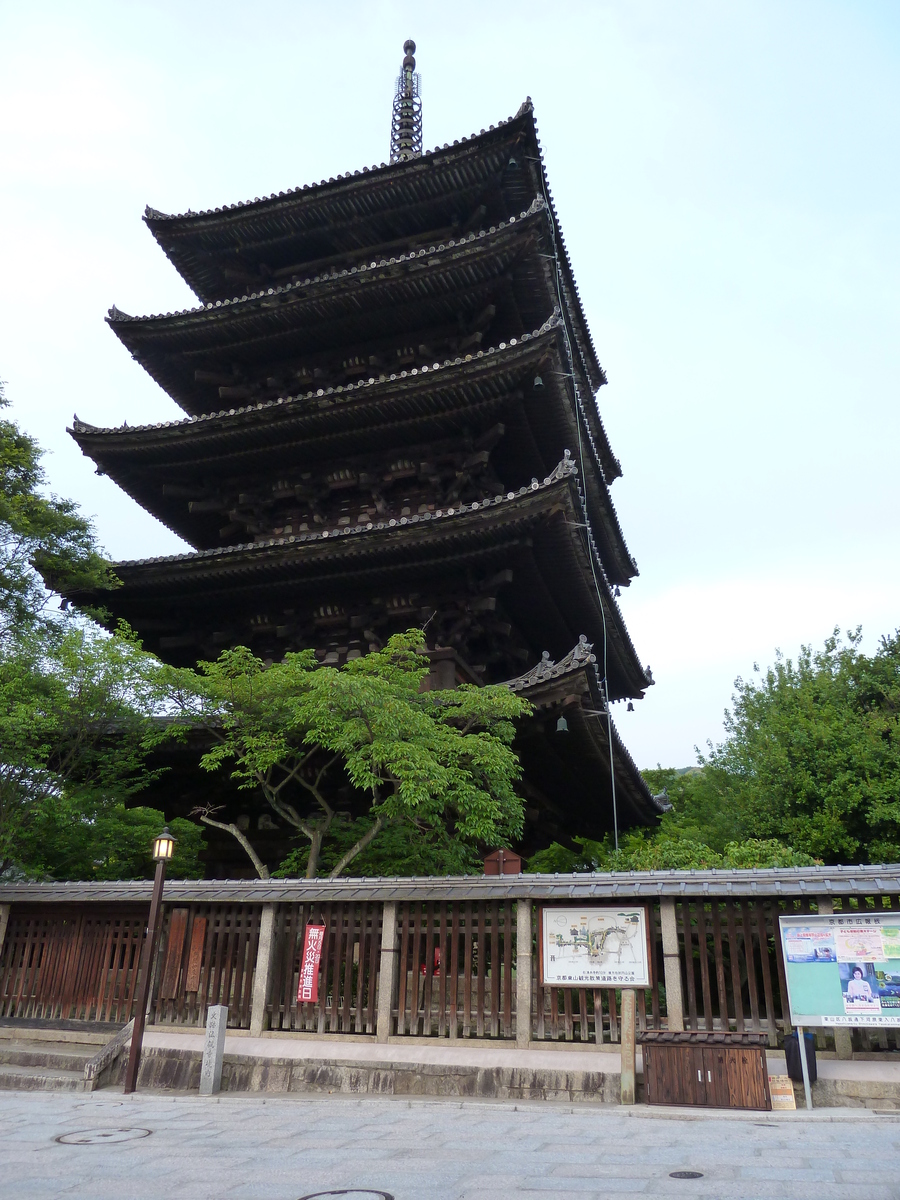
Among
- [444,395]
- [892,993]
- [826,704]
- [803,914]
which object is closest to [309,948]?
[803,914]

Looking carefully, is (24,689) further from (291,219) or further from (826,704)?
(826,704)

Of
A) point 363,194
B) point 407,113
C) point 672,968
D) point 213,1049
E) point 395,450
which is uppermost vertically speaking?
point 407,113

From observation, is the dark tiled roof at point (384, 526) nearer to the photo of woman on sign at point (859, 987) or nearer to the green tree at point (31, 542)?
the green tree at point (31, 542)

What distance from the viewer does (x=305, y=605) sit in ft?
56.7

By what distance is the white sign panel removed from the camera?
9.80 m

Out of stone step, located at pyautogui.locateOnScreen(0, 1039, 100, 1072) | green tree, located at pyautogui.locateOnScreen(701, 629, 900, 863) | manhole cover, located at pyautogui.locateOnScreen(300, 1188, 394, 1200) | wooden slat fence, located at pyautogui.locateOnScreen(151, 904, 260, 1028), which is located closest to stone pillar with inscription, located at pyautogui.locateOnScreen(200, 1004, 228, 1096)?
wooden slat fence, located at pyautogui.locateOnScreen(151, 904, 260, 1028)

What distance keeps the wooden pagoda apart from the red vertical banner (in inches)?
190

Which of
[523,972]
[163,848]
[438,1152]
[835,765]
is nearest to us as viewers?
[438,1152]

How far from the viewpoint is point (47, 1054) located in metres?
11.3

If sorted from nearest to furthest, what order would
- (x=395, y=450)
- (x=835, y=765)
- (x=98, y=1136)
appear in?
(x=98, y=1136) → (x=395, y=450) → (x=835, y=765)

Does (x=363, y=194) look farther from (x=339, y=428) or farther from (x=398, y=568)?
(x=398, y=568)

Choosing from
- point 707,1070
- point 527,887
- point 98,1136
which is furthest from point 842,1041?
point 98,1136

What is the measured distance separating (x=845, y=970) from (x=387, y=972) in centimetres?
553

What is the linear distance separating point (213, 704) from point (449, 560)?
503 centimetres
